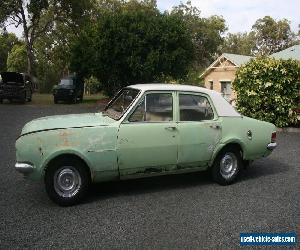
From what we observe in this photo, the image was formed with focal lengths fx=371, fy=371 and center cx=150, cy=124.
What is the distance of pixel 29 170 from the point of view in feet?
18.4

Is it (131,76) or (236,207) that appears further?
(131,76)

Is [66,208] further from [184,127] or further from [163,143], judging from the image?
[184,127]

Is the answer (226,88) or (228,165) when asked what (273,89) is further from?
(226,88)

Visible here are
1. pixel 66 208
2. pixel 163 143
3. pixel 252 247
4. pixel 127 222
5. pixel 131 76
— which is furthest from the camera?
pixel 131 76

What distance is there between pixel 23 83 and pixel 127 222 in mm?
22966

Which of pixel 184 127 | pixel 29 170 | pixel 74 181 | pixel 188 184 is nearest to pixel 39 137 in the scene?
pixel 29 170

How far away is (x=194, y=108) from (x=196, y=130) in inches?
16.8

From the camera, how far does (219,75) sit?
35.1 meters

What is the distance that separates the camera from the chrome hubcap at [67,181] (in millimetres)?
5848

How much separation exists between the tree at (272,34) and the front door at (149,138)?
63142mm

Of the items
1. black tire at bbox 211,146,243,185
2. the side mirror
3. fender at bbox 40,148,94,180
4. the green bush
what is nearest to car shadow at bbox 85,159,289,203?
black tire at bbox 211,146,243,185

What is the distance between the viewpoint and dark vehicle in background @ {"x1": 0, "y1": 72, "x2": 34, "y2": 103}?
83.5 feet

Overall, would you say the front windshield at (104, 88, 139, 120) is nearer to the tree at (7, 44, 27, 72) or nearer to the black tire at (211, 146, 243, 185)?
the black tire at (211, 146, 243, 185)

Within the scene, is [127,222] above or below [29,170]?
below
